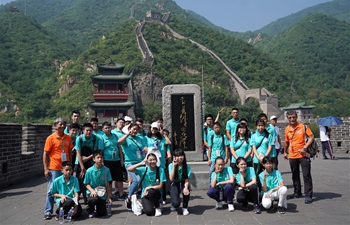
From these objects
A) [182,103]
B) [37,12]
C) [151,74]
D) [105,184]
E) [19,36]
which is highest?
[37,12]

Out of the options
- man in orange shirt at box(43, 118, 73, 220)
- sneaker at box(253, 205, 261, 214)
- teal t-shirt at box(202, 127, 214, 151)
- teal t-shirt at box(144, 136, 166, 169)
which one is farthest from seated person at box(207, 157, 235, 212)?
man in orange shirt at box(43, 118, 73, 220)

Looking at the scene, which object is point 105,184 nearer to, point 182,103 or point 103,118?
point 182,103

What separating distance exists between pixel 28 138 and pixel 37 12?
123m

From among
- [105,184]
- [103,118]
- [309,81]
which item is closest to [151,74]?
[103,118]

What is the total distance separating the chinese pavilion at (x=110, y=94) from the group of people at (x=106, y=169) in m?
31.2

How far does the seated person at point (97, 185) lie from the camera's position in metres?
4.59

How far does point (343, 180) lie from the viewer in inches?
286

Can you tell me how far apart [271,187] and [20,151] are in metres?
5.84

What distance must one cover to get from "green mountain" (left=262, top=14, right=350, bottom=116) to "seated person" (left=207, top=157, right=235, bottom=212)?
183ft

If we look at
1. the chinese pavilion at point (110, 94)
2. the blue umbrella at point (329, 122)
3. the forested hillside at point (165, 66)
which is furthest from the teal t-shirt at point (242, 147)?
the forested hillside at point (165, 66)

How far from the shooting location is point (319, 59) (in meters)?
78.0

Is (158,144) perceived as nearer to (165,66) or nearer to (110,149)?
(110,149)

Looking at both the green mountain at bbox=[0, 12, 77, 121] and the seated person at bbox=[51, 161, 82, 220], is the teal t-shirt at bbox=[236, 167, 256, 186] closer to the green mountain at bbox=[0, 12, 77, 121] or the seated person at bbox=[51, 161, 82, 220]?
the seated person at bbox=[51, 161, 82, 220]

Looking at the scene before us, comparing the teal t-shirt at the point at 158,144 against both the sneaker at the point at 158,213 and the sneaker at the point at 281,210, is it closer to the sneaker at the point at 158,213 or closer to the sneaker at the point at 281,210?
the sneaker at the point at 158,213
